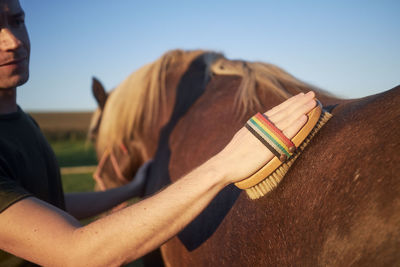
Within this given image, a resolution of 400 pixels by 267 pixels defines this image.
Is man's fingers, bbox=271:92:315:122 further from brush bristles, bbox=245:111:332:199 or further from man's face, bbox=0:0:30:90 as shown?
man's face, bbox=0:0:30:90

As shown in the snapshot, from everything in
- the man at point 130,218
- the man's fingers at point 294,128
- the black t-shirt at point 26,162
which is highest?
the man's fingers at point 294,128

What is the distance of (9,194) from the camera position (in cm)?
91

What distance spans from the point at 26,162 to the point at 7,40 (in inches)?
20.1

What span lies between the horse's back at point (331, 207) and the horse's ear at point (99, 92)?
77.4 inches

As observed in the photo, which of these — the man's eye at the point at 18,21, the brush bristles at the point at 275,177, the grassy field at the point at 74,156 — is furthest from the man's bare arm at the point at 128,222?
the grassy field at the point at 74,156

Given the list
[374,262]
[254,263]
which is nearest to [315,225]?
[374,262]

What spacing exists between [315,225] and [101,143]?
7.73 ft

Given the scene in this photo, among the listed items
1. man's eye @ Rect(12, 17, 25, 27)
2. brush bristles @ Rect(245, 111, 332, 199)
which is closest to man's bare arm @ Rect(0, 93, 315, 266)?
brush bristles @ Rect(245, 111, 332, 199)

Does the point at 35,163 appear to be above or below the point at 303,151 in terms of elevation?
below

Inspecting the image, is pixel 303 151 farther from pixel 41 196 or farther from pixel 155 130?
pixel 155 130

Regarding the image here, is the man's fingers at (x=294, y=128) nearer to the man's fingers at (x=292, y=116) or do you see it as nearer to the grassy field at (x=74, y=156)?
the man's fingers at (x=292, y=116)

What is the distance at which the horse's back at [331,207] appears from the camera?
72cm

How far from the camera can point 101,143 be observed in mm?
2855

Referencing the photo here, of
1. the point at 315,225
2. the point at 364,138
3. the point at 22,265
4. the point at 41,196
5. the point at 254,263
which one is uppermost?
the point at 364,138
